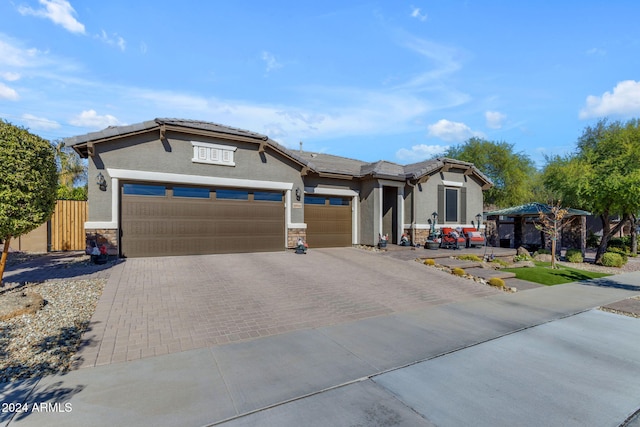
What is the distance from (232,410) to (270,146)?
414 inches

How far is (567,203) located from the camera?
17688 mm

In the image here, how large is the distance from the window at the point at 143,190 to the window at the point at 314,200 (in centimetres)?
596

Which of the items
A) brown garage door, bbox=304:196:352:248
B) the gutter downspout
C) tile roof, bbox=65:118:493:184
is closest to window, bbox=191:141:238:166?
tile roof, bbox=65:118:493:184

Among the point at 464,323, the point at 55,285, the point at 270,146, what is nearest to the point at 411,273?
the point at 464,323

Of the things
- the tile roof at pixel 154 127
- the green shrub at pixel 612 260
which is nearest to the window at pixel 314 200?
the tile roof at pixel 154 127

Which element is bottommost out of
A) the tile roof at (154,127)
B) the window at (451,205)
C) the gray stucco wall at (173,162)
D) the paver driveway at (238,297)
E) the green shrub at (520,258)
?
the green shrub at (520,258)

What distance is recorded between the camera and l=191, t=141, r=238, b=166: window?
11.2m

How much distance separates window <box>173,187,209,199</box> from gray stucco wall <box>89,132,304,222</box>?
1.84 ft

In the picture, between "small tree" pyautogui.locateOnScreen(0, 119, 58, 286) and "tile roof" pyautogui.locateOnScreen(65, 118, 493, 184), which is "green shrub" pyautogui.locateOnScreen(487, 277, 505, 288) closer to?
"tile roof" pyautogui.locateOnScreen(65, 118, 493, 184)

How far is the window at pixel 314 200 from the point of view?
1433 centimetres

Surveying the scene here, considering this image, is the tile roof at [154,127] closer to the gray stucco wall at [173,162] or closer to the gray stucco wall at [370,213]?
the gray stucco wall at [173,162]

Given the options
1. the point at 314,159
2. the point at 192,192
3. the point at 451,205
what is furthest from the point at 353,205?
the point at 192,192

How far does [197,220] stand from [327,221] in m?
5.91

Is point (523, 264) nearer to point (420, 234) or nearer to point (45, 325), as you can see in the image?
point (420, 234)
